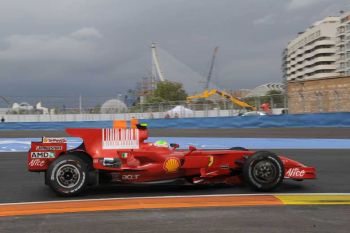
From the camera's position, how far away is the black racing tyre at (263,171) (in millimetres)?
7223

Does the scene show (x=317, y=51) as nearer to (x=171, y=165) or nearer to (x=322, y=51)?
(x=322, y=51)

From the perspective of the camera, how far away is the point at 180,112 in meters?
33.9

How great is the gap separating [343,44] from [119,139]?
14604cm

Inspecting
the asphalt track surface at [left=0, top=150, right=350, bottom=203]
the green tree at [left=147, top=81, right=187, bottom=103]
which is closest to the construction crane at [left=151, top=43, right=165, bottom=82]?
the green tree at [left=147, top=81, right=187, bottom=103]

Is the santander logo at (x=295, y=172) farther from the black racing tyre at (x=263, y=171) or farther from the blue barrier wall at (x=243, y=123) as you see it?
the blue barrier wall at (x=243, y=123)

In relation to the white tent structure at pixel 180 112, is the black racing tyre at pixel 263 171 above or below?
below

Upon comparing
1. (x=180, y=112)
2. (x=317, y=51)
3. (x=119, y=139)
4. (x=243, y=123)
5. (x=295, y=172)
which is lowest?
(x=295, y=172)

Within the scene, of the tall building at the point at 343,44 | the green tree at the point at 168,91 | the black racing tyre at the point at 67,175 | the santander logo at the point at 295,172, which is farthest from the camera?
the tall building at the point at 343,44

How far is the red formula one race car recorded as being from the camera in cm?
719

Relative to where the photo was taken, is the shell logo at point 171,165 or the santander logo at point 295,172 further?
the santander logo at point 295,172

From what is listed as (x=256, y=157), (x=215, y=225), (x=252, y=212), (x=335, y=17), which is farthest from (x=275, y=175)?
(x=335, y=17)

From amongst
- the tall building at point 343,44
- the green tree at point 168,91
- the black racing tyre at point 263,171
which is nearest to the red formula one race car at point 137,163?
the black racing tyre at point 263,171

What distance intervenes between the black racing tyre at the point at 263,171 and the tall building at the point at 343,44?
13512cm

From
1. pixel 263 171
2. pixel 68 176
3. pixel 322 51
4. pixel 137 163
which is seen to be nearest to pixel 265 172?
pixel 263 171
